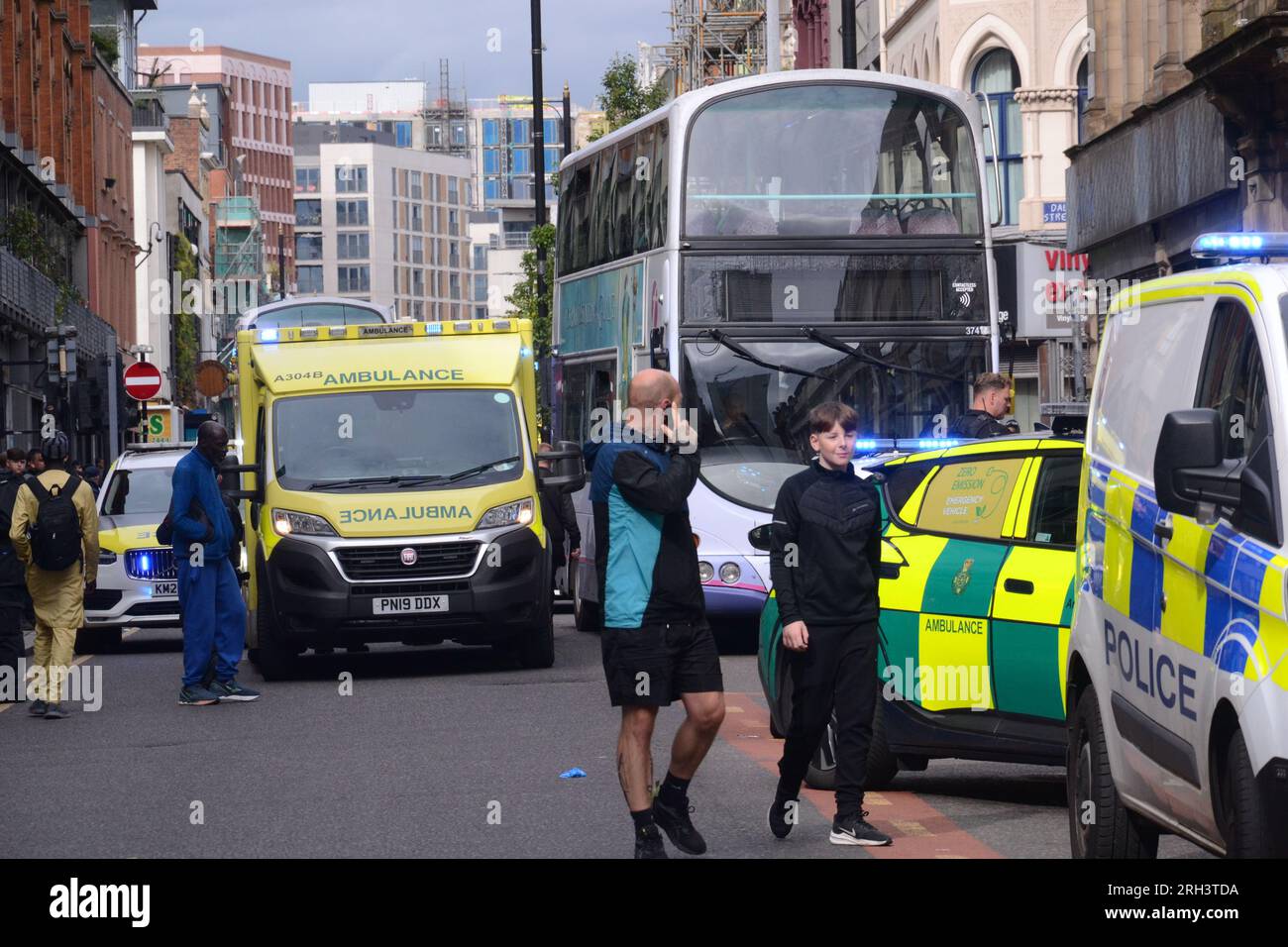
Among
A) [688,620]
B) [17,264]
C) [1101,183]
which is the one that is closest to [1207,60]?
[1101,183]

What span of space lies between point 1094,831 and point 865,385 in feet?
41.0

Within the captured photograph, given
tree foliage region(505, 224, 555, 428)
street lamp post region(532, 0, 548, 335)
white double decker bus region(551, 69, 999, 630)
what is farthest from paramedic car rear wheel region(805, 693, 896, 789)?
street lamp post region(532, 0, 548, 335)

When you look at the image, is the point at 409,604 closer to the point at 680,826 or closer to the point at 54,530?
the point at 54,530

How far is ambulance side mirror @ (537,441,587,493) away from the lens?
59.7 ft

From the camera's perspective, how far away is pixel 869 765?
1128 centimetres

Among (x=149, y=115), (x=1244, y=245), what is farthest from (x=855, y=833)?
(x=149, y=115)

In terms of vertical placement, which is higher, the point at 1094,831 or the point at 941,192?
the point at 941,192

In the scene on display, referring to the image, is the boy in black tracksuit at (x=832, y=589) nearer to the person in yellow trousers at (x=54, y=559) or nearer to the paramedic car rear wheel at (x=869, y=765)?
the paramedic car rear wheel at (x=869, y=765)

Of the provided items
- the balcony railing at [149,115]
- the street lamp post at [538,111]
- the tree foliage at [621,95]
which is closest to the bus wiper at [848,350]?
the street lamp post at [538,111]

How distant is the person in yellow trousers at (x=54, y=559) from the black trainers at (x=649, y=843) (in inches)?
329

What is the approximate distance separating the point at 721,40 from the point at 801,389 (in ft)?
200

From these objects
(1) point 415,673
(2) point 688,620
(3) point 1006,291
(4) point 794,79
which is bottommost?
(1) point 415,673
